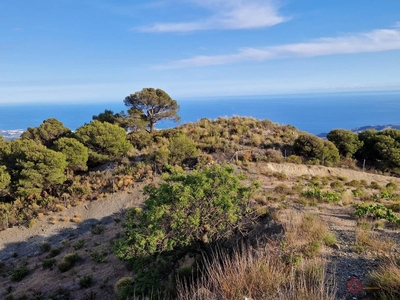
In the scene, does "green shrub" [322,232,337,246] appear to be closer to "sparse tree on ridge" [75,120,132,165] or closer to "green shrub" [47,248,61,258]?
"green shrub" [47,248,61,258]

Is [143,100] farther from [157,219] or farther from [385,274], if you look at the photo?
[385,274]

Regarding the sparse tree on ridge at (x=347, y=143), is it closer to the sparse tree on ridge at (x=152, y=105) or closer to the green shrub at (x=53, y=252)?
the sparse tree on ridge at (x=152, y=105)

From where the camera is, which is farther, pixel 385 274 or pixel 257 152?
pixel 257 152

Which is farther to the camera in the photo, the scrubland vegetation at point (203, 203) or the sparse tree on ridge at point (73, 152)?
the sparse tree on ridge at point (73, 152)

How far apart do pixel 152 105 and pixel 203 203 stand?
21.0m

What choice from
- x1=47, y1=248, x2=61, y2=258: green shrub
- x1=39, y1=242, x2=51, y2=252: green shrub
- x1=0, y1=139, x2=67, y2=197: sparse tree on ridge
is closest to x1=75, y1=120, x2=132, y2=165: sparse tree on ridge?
x1=0, y1=139, x2=67, y2=197: sparse tree on ridge

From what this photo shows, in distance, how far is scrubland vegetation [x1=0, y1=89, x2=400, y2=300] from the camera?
190 inches

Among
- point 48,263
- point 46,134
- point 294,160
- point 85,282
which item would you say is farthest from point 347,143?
point 46,134

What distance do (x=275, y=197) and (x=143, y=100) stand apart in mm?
17829

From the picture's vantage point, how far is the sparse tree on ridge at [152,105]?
2577 centimetres

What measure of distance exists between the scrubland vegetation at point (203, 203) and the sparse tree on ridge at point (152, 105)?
102mm

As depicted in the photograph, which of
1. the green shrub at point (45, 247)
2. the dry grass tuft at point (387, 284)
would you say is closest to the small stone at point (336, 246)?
the dry grass tuft at point (387, 284)

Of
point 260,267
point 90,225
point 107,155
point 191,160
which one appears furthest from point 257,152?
point 260,267

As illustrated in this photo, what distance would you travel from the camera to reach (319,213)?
31.5 feet
